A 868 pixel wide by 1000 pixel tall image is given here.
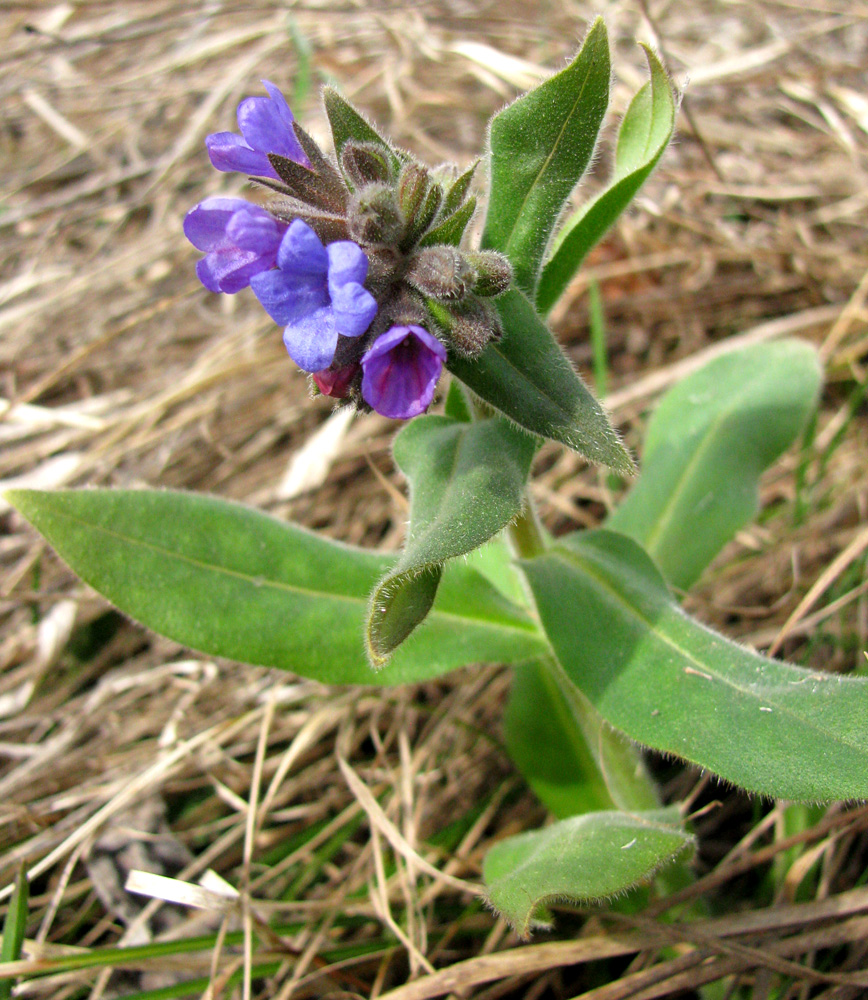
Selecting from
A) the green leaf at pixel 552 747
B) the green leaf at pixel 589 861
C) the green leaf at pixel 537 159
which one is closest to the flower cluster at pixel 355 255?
the green leaf at pixel 537 159

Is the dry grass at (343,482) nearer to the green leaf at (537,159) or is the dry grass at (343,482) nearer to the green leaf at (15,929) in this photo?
the green leaf at (15,929)

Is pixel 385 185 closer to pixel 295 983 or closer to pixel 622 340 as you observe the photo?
pixel 295 983

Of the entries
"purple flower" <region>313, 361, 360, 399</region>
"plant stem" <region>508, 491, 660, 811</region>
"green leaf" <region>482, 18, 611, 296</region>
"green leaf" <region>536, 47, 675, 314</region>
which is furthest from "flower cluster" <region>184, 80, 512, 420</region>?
"plant stem" <region>508, 491, 660, 811</region>

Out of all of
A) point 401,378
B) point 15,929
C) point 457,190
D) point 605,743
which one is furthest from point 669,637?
point 15,929

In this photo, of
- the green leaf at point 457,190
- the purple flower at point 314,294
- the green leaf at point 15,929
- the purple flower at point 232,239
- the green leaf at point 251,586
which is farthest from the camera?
the green leaf at point 251,586

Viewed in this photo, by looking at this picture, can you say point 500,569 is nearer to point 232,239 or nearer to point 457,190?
point 457,190
